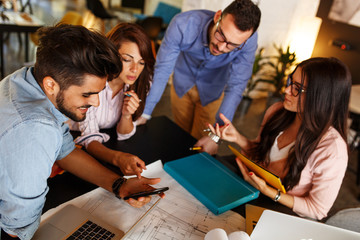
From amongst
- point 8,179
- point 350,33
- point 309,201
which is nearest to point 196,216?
point 309,201

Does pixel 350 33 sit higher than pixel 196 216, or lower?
higher

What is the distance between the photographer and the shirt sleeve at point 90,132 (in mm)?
1388

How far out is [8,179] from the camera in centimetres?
78

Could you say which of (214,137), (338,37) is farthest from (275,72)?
(214,137)

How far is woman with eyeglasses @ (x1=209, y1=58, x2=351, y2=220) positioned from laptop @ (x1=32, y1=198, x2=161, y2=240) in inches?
24.4

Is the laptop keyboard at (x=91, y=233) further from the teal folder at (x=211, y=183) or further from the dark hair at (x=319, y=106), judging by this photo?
the dark hair at (x=319, y=106)

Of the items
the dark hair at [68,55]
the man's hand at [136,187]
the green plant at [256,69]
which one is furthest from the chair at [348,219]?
the green plant at [256,69]

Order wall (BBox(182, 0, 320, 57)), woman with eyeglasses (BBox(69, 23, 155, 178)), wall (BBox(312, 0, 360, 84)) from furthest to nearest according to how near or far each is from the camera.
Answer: wall (BBox(182, 0, 320, 57))
wall (BBox(312, 0, 360, 84))
woman with eyeglasses (BBox(69, 23, 155, 178))

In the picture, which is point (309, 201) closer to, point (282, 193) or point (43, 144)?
point (282, 193)

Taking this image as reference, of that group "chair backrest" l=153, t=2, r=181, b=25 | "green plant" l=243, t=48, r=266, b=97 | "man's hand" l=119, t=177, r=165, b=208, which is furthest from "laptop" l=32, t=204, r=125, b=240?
"chair backrest" l=153, t=2, r=181, b=25

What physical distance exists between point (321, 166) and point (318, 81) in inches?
14.7

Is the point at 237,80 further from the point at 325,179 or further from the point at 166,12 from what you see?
the point at 166,12

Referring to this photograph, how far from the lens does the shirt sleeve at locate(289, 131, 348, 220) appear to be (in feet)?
3.95

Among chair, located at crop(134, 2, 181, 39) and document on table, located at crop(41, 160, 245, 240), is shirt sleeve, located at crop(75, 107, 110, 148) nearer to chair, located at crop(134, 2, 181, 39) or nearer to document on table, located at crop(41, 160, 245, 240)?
document on table, located at crop(41, 160, 245, 240)
